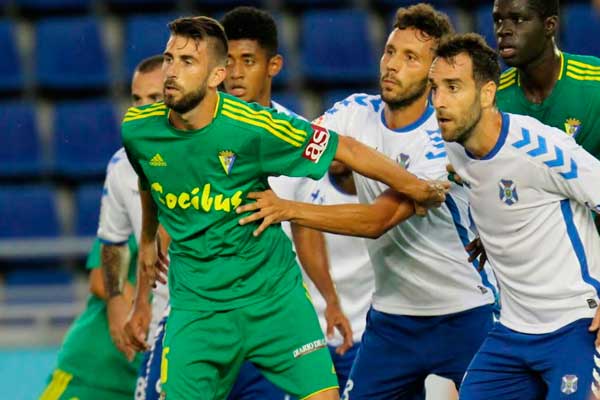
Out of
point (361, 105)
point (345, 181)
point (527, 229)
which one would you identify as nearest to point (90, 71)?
point (345, 181)

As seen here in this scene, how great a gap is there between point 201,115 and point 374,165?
692 millimetres

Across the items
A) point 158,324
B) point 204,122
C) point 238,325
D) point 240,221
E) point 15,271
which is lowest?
point 15,271

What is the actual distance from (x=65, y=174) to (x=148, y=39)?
1420mm

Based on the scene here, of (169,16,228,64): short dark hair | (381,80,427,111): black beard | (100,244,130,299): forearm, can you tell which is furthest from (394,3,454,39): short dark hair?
(100,244,130,299): forearm

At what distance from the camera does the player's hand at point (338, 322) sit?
667cm

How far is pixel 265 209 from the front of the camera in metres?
5.70

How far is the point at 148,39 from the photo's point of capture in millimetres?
13031

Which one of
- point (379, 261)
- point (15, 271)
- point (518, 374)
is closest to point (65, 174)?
point (15, 271)

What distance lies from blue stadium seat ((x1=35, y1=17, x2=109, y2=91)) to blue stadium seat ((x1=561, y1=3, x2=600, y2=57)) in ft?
13.7

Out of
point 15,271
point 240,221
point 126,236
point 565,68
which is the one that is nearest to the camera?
point 240,221

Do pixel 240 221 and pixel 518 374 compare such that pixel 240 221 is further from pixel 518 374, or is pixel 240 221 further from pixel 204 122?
pixel 518 374

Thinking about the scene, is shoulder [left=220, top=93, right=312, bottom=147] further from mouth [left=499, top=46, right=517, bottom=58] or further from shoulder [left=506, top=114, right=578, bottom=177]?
mouth [left=499, top=46, right=517, bottom=58]

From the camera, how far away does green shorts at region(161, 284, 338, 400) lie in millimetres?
5699

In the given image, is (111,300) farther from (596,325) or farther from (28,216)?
(28,216)
